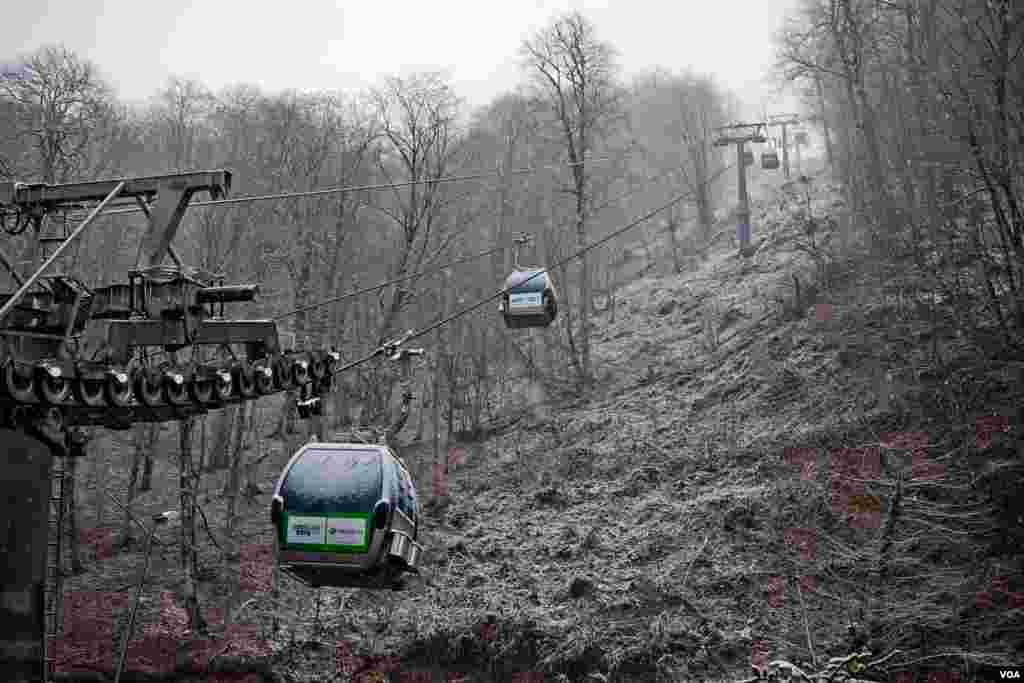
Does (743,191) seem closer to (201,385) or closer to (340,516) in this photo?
(340,516)

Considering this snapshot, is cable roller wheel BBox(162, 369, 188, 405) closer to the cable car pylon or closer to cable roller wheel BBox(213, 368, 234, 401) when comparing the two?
cable roller wheel BBox(213, 368, 234, 401)

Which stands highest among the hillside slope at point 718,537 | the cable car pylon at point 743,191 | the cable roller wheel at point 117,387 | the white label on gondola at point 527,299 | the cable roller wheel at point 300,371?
the cable car pylon at point 743,191

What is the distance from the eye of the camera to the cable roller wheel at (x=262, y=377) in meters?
10.2

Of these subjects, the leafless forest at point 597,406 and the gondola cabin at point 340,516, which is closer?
the gondola cabin at point 340,516

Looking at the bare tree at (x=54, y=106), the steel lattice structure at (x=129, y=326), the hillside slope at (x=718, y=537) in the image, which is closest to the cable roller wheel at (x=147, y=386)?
the steel lattice structure at (x=129, y=326)

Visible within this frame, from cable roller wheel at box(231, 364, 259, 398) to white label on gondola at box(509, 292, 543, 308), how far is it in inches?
296

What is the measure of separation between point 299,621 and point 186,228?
15551 mm

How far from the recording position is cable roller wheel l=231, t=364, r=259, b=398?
9.88 meters

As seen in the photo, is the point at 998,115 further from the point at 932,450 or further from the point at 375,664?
the point at 375,664

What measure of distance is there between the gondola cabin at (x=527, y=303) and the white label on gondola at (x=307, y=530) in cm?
765

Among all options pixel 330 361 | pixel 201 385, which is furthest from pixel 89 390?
pixel 330 361

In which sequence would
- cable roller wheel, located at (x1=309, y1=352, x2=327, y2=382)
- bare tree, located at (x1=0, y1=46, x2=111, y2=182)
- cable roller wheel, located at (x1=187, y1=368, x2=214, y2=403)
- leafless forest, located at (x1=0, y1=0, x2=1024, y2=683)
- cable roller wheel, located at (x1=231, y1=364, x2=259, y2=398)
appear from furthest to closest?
bare tree, located at (x1=0, y1=46, x2=111, y2=182) → leafless forest, located at (x1=0, y1=0, x2=1024, y2=683) → cable roller wheel, located at (x1=309, y1=352, x2=327, y2=382) → cable roller wheel, located at (x1=231, y1=364, x2=259, y2=398) → cable roller wheel, located at (x1=187, y1=368, x2=214, y2=403)

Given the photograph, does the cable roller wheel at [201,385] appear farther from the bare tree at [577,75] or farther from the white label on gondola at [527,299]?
the bare tree at [577,75]

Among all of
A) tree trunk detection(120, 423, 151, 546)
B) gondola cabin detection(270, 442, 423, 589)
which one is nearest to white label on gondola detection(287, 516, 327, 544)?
gondola cabin detection(270, 442, 423, 589)
